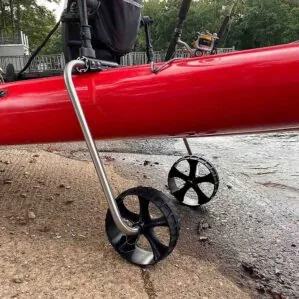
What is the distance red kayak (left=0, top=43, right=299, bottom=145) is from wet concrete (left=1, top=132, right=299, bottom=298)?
503 millimetres

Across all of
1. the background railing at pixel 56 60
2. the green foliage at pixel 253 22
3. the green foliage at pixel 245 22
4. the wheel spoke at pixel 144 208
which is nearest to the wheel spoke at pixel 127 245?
the wheel spoke at pixel 144 208

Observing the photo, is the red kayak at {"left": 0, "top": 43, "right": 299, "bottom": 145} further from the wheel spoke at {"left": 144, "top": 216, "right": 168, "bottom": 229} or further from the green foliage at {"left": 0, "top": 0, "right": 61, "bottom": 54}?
the green foliage at {"left": 0, "top": 0, "right": 61, "bottom": 54}

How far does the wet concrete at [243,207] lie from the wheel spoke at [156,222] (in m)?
0.23

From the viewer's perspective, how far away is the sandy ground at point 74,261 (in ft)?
6.09

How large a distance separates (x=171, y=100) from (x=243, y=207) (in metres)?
1.49

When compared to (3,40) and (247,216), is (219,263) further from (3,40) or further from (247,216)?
(3,40)

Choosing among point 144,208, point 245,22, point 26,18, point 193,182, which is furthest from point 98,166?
point 245,22

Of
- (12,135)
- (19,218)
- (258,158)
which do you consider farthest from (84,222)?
(258,158)

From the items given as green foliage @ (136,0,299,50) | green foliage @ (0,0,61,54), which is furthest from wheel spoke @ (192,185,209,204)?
green foliage @ (136,0,299,50)

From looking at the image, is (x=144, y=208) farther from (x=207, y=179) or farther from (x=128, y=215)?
(x=207, y=179)

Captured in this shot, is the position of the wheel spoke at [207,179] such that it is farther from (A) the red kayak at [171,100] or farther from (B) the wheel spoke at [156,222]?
(B) the wheel spoke at [156,222]

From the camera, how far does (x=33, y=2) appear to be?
72.0 feet

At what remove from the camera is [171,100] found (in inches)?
80.9

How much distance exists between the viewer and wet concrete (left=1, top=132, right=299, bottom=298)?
2273 millimetres
